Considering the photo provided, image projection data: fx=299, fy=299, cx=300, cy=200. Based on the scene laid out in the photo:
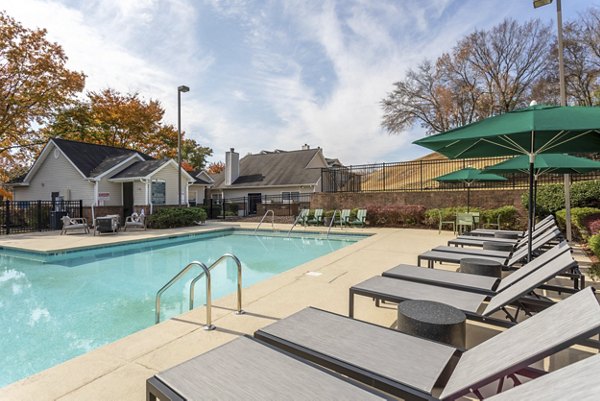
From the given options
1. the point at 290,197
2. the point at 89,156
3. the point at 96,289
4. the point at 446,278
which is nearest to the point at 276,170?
the point at 290,197

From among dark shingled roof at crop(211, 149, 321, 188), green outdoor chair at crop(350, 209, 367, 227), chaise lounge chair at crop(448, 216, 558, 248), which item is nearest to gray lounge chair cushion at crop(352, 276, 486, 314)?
chaise lounge chair at crop(448, 216, 558, 248)

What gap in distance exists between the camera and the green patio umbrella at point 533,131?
9.04ft

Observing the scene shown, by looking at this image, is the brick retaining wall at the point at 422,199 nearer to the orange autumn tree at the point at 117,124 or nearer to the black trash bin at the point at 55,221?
the black trash bin at the point at 55,221

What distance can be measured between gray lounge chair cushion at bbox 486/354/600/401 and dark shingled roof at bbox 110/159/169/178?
62.2ft

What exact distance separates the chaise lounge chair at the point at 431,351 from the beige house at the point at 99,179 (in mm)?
17403

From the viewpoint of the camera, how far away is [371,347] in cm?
204

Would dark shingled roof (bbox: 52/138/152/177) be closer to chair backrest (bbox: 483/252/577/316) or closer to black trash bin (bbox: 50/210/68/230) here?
black trash bin (bbox: 50/210/68/230)

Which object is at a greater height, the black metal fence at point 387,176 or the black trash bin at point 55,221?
the black metal fence at point 387,176

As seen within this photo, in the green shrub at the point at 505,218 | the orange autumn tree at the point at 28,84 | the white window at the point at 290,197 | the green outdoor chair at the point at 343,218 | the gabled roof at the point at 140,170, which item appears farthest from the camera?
the white window at the point at 290,197

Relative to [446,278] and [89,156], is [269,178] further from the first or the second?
[446,278]

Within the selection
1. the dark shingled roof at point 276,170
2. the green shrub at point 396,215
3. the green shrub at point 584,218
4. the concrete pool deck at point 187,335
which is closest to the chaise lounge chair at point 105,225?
the concrete pool deck at point 187,335

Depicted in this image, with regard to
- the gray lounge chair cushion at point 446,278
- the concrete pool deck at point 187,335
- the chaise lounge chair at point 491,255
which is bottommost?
the concrete pool deck at point 187,335

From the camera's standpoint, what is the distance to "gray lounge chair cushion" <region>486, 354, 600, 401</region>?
1.01 meters

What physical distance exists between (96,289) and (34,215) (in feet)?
46.6
